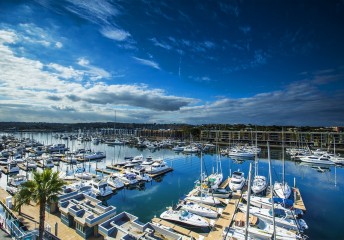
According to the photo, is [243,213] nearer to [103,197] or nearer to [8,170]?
[103,197]

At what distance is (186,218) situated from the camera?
81.0 ft

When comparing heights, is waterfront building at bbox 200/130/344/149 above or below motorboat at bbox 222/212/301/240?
above

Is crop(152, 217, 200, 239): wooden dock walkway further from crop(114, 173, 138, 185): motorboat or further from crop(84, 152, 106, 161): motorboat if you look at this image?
crop(84, 152, 106, 161): motorboat

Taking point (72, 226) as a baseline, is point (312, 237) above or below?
below

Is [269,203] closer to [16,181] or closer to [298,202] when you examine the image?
[298,202]

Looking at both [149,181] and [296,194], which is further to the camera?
[149,181]

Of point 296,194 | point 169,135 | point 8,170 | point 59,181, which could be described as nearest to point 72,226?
point 59,181

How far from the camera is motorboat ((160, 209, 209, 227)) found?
24109 mm

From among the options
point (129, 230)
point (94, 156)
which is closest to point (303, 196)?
point (129, 230)

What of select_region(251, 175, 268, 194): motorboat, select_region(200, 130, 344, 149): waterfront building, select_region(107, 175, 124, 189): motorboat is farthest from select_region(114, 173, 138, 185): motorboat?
select_region(200, 130, 344, 149): waterfront building

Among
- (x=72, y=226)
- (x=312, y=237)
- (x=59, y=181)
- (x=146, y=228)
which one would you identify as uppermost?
(x=59, y=181)

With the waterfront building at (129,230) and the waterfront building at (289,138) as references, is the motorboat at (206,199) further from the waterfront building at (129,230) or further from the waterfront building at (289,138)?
the waterfront building at (289,138)

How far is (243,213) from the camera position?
2636 centimetres

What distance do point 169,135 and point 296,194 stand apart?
12028cm
